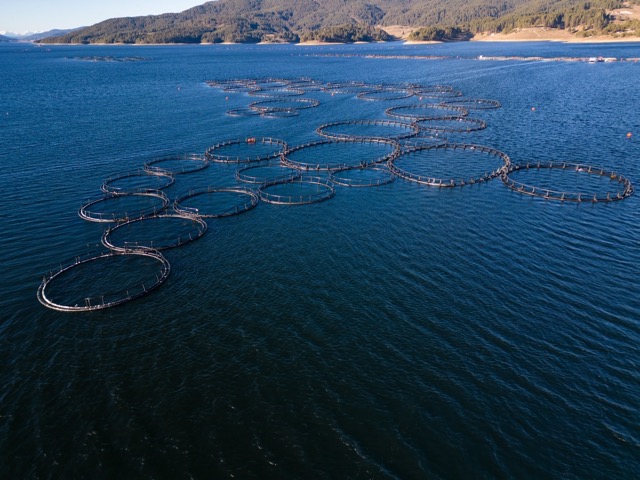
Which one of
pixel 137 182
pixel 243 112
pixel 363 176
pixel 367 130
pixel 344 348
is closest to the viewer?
pixel 344 348

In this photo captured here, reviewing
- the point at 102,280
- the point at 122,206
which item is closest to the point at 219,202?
the point at 122,206

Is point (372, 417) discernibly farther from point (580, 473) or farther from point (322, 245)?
point (322, 245)

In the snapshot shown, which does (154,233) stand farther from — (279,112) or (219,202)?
(279,112)

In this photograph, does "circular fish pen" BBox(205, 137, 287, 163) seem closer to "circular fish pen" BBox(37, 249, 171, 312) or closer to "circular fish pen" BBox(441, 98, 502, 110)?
"circular fish pen" BBox(37, 249, 171, 312)

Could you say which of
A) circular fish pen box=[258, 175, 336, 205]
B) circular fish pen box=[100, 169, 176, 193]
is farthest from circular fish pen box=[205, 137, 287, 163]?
circular fish pen box=[258, 175, 336, 205]

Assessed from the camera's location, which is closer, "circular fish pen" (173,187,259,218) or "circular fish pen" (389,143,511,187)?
"circular fish pen" (173,187,259,218)

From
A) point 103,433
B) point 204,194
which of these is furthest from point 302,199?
point 103,433
